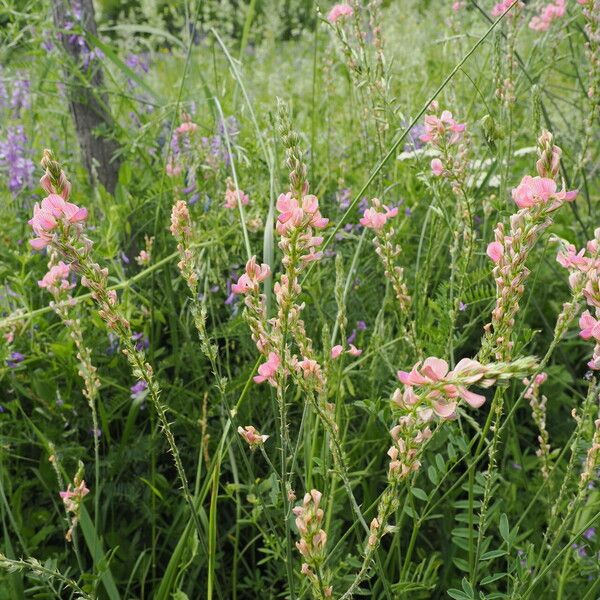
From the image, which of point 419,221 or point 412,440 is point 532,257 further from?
point 412,440

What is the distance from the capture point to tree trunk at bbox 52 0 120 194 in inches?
98.3

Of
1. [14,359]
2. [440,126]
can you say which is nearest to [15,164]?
[14,359]

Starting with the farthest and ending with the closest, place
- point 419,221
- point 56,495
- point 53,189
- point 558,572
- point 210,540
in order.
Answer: point 419,221, point 56,495, point 558,572, point 210,540, point 53,189

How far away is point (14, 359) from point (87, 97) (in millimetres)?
1232

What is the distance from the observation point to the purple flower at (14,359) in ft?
5.55

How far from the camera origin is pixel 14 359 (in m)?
1.73

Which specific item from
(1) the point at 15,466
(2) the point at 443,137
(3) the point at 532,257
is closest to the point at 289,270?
(2) the point at 443,137

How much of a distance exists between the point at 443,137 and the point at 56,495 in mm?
1237

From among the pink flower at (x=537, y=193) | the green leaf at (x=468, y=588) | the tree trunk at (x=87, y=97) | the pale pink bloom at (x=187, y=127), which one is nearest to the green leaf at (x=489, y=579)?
the green leaf at (x=468, y=588)

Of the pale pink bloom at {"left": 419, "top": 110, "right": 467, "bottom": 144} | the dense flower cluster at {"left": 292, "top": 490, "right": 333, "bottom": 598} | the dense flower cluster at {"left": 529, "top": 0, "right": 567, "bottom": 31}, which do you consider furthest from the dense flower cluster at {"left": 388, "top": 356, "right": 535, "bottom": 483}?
the dense flower cluster at {"left": 529, "top": 0, "right": 567, "bottom": 31}

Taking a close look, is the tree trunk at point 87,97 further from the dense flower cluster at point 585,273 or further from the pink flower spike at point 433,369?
the pink flower spike at point 433,369

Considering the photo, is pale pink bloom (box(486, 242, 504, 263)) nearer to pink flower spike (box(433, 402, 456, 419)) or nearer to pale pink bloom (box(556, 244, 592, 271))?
pale pink bloom (box(556, 244, 592, 271))

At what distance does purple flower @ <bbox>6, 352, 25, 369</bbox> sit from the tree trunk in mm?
952

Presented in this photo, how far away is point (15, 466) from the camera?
5.68 ft
